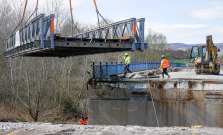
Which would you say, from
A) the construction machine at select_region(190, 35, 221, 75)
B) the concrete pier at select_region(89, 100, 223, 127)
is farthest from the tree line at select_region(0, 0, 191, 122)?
the construction machine at select_region(190, 35, 221, 75)

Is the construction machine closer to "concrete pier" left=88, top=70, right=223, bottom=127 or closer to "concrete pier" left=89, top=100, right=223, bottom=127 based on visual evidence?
"concrete pier" left=88, top=70, right=223, bottom=127

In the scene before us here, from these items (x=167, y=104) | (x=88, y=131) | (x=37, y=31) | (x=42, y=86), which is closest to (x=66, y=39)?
(x=37, y=31)

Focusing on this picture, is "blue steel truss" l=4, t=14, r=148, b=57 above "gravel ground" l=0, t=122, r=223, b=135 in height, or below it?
above

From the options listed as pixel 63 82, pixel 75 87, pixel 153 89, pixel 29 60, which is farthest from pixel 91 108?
pixel 75 87

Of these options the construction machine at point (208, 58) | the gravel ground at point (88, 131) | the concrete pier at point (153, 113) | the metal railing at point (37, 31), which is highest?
the metal railing at point (37, 31)

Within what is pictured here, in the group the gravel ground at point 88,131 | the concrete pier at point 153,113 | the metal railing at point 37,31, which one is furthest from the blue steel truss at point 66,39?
the concrete pier at point 153,113

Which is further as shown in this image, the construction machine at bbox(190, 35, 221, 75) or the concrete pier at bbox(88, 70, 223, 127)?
the construction machine at bbox(190, 35, 221, 75)

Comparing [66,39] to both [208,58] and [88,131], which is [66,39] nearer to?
[88,131]

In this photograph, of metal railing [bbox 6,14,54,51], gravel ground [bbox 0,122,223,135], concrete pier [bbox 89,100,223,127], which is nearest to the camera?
gravel ground [bbox 0,122,223,135]

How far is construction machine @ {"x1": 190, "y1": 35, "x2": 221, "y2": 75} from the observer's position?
73.9ft

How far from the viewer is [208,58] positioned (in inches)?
891

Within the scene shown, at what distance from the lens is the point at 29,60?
1108 inches

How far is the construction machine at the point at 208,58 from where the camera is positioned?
22.5 meters

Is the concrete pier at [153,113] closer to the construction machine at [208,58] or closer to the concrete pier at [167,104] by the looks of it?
the concrete pier at [167,104]
